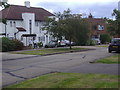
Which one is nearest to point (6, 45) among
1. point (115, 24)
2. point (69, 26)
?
point (69, 26)

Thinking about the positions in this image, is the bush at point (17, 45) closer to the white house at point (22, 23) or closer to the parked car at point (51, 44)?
the parked car at point (51, 44)

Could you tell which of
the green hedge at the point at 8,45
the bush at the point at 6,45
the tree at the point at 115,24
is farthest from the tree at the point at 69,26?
the tree at the point at 115,24

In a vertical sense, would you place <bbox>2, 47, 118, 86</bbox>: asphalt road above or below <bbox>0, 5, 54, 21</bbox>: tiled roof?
below

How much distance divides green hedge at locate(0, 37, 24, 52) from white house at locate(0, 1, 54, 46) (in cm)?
978

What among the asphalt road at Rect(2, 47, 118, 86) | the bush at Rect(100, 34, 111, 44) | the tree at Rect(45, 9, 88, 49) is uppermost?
the tree at Rect(45, 9, 88, 49)

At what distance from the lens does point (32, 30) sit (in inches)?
1941

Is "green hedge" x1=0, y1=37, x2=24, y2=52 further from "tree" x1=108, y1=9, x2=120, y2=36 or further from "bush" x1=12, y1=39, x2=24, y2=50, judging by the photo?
"tree" x1=108, y1=9, x2=120, y2=36

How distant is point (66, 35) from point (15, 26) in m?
16.1

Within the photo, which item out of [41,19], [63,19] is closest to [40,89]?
[63,19]

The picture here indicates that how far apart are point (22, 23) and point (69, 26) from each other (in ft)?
58.4

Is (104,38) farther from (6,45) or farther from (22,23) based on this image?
(6,45)

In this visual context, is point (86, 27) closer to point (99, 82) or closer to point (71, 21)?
point (71, 21)

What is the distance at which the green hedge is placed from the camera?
30.7 metres

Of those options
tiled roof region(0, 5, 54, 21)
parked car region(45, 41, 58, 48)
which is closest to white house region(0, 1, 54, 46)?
tiled roof region(0, 5, 54, 21)
